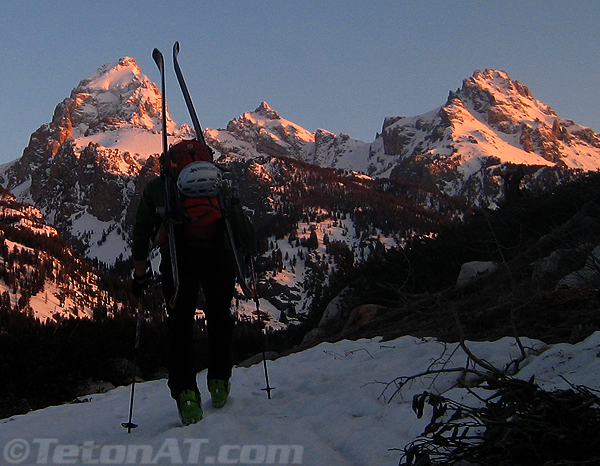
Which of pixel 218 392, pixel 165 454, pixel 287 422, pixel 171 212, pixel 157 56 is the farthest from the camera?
pixel 157 56

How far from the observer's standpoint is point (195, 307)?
394 centimetres

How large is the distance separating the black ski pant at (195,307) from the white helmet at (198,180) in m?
0.46

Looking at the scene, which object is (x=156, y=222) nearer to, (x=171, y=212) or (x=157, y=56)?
(x=171, y=212)

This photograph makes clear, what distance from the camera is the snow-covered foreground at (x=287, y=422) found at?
9.52ft

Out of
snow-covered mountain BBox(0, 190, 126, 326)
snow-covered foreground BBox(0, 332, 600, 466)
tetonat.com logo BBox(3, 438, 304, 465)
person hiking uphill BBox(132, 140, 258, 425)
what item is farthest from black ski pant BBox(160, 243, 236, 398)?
snow-covered mountain BBox(0, 190, 126, 326)

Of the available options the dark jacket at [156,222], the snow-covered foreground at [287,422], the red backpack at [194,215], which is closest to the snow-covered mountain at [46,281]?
the snow-covered foreground at [287,422]

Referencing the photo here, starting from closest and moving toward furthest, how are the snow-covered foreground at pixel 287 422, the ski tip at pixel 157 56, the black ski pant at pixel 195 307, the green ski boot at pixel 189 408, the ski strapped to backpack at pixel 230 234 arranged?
the snow-covered foreground at pixel 287 422 → the green ski boot at pixel 189 408 → the black ski pant at pixel 195 307 → the ski strapped to backpack at pixel 230 234 → the ski tip at pixel 157 56

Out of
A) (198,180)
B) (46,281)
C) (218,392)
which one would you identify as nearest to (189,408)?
(218,392)

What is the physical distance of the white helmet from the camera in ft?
13.5

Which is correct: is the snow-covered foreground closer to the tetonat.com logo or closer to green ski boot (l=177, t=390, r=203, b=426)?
the tetonat.com logo

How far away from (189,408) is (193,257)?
116 centimetres

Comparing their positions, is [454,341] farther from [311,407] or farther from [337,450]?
[337,450]

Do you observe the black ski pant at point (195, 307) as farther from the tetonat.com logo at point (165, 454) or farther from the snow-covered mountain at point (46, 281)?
the snow-covered mountain at point (46, 281)

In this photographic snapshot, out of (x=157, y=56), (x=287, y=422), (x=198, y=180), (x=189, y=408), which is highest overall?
(x=157, y=56)
